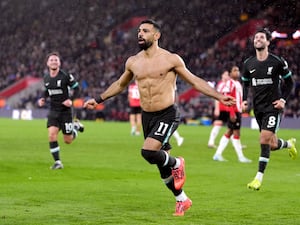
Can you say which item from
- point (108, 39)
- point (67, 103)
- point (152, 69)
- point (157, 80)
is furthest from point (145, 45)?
point (108, 39)

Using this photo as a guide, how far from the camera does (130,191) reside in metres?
12.7

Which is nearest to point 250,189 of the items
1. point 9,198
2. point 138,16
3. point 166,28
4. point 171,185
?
point 171,185

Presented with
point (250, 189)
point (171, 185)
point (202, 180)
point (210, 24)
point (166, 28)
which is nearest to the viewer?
point (171, 185)

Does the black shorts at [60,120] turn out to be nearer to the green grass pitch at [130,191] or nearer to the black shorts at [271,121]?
the green grass pitch at [130,191]

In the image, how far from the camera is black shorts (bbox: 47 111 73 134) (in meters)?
17.3

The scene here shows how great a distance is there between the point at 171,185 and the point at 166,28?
4274 cm

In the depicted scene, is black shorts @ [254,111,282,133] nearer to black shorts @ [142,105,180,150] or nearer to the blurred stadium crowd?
black shorts @ [142,105,180,150]

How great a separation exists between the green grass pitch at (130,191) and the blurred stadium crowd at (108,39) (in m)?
21.9

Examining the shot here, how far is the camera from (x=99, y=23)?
60.2 m

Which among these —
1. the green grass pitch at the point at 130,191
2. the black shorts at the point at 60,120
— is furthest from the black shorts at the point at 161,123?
the black shorts at the point at 60,120

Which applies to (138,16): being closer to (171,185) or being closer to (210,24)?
(210,24)

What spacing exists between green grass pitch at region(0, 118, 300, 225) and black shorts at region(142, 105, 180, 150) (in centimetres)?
101

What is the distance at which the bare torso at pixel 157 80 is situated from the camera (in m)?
10.4

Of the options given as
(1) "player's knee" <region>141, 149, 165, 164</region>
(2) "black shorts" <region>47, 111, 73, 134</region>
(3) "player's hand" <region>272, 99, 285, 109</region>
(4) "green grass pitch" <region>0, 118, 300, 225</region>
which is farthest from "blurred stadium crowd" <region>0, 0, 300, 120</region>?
(1) "player's knee" <region>141, 149, 165, 164</region>
